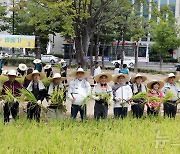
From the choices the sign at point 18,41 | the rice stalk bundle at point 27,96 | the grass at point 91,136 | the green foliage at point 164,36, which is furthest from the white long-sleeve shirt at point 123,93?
the green foliage at point 164,36

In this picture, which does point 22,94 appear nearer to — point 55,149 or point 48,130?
point 48,130

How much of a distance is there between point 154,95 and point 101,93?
1035 millimetres

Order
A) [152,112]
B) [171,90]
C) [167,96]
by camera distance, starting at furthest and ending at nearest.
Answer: [171,90] < [152,112] < [167,96]

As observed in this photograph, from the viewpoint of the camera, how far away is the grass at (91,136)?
422 cm

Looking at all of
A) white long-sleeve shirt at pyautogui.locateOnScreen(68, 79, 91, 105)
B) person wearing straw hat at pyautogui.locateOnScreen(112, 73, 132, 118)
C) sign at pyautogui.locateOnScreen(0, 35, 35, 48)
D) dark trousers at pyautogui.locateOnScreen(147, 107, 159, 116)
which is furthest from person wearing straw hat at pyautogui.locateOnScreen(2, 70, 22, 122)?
sign at pyautogui.locateOnScreen(0, 35, 35, 48)

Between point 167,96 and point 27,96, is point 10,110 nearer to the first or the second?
point 27,96

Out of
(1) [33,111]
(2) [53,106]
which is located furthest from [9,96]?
(2) [53,106]

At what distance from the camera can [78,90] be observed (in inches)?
247

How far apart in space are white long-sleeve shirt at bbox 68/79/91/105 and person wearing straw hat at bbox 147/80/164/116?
1.15 m

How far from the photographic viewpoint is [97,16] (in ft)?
47.5

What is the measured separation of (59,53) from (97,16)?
3136 centimetres

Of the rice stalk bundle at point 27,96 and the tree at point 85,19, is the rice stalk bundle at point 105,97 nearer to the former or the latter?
the rice stalk bundle at point 27,96

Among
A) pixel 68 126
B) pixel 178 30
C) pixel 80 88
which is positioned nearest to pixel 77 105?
pixel 80 88

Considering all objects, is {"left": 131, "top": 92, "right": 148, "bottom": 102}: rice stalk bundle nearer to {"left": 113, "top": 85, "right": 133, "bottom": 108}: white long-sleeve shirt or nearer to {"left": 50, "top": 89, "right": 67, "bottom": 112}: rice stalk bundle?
{"left": 113, "top": 85, "right": 133, "bottom": 108}: white long-sleeve shirt
